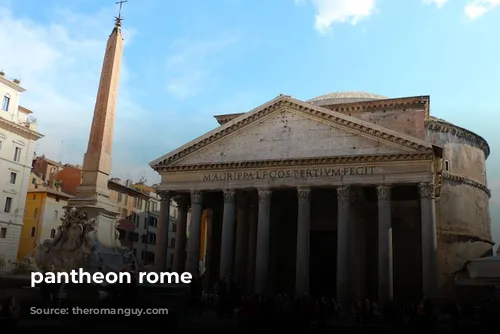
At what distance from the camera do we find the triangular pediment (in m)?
21.1

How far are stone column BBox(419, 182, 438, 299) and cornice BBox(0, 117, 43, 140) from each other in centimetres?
2299

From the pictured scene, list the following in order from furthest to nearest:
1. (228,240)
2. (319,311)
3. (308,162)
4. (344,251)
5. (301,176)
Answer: (228,240) → (301,176) → (308,162) → (344,251) → (319,311)

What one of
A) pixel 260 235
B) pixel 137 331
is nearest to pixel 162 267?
pixel 260 235

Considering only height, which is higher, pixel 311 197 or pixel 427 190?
pixel 311 197

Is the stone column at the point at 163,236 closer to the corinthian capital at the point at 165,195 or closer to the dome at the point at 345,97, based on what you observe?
the corinthian capital at the point at 165,195

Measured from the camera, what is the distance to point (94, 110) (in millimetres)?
10648

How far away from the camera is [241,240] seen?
25.2 meters

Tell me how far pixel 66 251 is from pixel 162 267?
1478 centimetres

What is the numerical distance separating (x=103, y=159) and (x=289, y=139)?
541 inches

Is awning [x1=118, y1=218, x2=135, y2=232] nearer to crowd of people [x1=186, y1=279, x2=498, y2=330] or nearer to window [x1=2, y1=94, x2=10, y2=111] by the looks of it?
window [x1=2, y1=94, x2=10, y2=111]

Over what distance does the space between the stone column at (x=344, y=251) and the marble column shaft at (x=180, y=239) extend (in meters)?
8.22

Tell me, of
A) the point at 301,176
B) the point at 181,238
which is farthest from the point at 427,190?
the point at 181,238

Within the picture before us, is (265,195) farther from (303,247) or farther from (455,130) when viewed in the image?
(455,130)

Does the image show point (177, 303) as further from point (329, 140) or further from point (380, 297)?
point (329, 140)
